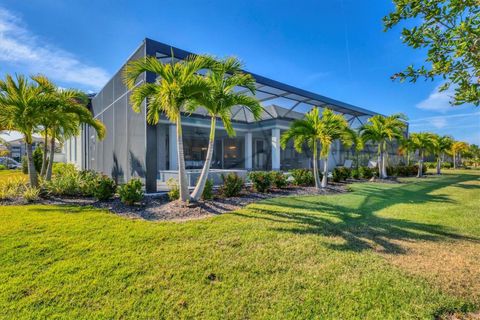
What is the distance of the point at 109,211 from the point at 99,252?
9.00ft

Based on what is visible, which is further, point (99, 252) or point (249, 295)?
point (99, 252)

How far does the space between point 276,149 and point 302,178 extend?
4274 millimetres

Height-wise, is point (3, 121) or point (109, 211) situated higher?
point (3, 121)

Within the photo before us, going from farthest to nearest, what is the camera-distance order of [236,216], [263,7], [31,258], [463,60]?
[263,7] < [236,216] < [31,258] < [463,60]

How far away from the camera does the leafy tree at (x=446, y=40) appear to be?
2207 mm

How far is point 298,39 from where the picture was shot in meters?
11.4

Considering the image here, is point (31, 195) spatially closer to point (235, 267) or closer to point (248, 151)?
point (235, 267)

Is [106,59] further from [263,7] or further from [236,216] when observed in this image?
[236,216]

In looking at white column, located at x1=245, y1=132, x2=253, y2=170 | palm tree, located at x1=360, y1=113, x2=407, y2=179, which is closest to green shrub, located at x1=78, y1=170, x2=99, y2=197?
white column, located at x1=245, y1=132, x2=253, y2=170

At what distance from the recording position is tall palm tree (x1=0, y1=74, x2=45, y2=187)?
6980 mm

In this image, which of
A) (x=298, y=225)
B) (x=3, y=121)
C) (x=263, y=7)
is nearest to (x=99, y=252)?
(x=298, y=225)

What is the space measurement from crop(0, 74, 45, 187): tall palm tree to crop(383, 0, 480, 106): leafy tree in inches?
360

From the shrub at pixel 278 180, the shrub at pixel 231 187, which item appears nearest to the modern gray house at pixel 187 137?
the shrub at pixel 231 187

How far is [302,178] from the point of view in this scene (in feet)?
36.6
